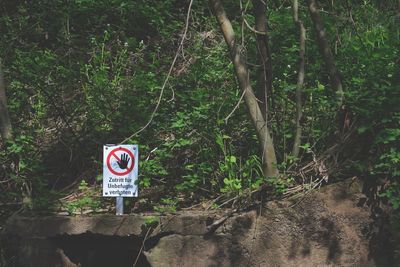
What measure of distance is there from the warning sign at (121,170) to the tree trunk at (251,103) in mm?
1083

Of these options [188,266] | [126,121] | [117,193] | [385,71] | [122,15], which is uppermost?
[122,15]

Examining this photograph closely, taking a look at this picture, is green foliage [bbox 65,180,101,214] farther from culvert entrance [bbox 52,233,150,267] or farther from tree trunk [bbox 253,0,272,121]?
tree trunk [bbox 253,0,272,121]

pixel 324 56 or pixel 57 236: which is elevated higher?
pixel 324 56

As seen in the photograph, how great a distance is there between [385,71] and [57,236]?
324 centimetres

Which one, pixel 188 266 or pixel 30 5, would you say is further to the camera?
pixel 30 5

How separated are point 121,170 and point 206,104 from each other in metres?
1.15

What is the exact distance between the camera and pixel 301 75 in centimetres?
534

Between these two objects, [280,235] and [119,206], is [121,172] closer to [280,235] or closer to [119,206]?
[119,206]

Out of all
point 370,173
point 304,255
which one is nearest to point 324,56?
point 370,173

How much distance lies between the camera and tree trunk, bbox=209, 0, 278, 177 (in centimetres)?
501

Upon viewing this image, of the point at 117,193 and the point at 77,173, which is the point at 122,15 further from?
the point at 117,193

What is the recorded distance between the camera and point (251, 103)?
16.7ft

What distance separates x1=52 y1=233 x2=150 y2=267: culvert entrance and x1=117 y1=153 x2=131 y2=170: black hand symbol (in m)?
0.63

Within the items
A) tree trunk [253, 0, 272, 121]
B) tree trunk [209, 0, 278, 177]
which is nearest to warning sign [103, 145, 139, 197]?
tree trunk [209, 0, 278, 177]
